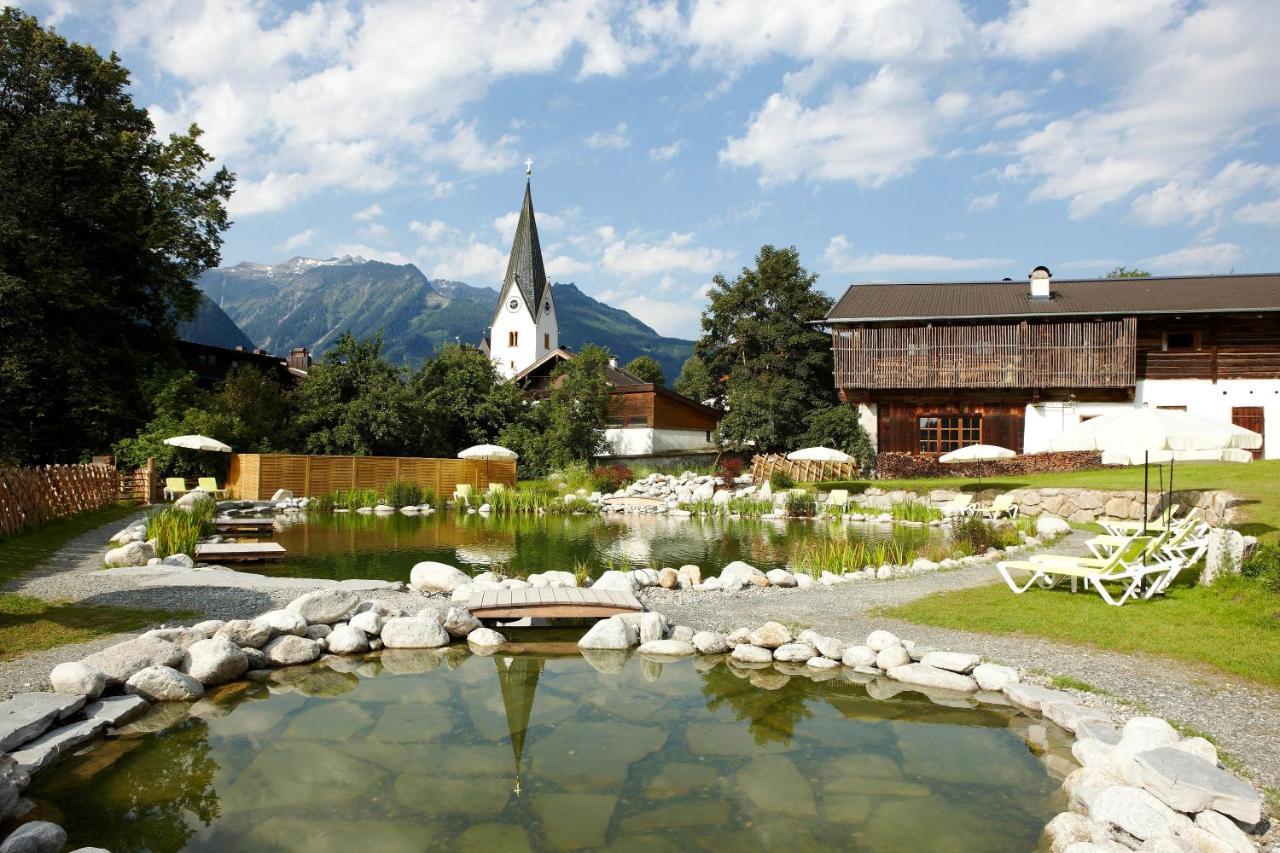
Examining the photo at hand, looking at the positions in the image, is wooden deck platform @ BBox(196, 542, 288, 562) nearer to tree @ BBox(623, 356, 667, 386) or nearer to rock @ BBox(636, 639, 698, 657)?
rock @ BBox(636, 639, 698, 657)

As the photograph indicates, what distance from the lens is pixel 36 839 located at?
3.62 m

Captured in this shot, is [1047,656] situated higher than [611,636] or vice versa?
[1047,656]

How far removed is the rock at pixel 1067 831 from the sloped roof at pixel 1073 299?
25430 millimetres

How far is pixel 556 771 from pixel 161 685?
10.3 feet

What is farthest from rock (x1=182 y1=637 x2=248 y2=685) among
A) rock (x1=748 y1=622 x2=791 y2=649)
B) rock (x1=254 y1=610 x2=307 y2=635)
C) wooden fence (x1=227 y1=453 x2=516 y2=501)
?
wooden fence (x1=227 y1=453 x2=516 y2=501)

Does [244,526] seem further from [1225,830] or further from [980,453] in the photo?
[980,453]

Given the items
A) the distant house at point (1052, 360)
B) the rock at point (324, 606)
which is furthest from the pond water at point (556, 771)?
the distant house at point (1052, 360)

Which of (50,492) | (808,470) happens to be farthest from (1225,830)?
(808,470)

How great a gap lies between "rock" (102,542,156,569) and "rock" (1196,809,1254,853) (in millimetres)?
11496

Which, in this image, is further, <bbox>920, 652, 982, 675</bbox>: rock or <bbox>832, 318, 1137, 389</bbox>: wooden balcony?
<bbox>832, 318, 1137, 389</bbox>: wooden balcony

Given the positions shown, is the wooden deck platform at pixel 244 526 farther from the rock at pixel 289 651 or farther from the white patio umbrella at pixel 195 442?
the rock at pixel 289 651

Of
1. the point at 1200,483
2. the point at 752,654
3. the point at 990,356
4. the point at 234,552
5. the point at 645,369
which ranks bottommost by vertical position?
the point at 234,552

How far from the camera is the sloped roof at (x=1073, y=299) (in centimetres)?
2664

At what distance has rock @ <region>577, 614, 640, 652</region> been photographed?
7.37 m
